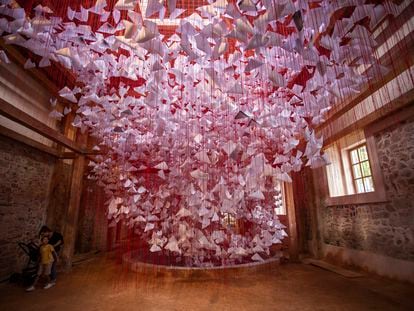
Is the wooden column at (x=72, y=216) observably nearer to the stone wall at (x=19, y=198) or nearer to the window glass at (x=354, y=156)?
the stone wall at (x=19, y=198)

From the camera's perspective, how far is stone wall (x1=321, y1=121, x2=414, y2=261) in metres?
3.55

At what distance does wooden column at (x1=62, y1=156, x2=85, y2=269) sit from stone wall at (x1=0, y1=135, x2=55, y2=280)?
0.68 meters

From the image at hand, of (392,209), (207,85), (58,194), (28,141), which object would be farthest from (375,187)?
(58,194)

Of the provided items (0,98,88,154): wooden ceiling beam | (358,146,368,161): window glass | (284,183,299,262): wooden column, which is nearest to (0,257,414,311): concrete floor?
(284,183,299,262): wooden column

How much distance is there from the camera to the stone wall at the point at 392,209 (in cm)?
355

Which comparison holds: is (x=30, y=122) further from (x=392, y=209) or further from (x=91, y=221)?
(x=392, y=209)

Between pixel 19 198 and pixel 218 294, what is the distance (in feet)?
14.6

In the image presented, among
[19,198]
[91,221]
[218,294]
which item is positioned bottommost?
[218,294]

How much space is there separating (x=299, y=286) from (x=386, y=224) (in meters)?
1.93

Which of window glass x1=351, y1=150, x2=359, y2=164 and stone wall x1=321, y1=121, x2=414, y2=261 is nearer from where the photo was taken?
stone wall x1=321, y1=121, x2=414, y2=261

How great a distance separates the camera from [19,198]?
464cm

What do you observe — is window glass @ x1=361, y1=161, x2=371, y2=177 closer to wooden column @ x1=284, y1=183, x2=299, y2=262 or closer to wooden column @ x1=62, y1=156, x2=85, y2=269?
wooden column @ x1=284, y1=183, x2=299, y2=262

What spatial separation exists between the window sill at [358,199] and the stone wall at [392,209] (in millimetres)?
102

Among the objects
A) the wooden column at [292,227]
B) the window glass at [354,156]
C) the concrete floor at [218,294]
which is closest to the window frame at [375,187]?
the window glass at [354,156]
